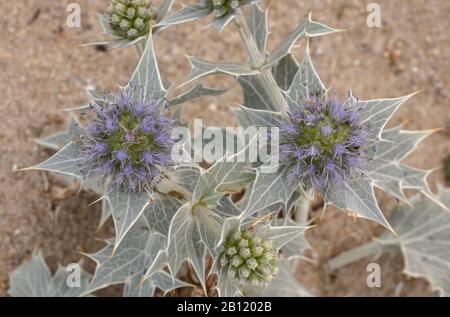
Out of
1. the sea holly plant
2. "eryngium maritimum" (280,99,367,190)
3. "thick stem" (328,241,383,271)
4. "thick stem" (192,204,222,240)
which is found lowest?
"thick stem" (328,241,383,271)

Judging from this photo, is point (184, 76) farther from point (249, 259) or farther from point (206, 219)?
point (249, 259)

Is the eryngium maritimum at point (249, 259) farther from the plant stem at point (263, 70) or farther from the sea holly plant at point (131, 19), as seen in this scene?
the sea holly plant at point (131, 19)

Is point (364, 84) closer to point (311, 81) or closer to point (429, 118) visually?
point (429, 118)

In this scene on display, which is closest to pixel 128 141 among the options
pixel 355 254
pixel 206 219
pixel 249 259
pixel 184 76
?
pixel 206 219

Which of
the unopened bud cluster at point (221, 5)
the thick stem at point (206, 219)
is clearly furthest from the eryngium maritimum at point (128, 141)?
the unopened bud cluster at point (221, 5)

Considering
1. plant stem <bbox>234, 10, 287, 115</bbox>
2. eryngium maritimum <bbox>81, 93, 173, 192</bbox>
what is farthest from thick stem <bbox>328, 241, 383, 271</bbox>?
eryngium maritimum <bbox>81, 93, 173, 192</bbox>

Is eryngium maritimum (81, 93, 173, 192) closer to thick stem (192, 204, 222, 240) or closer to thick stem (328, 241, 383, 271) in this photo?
thick stem (192, 204, 222, 240)
